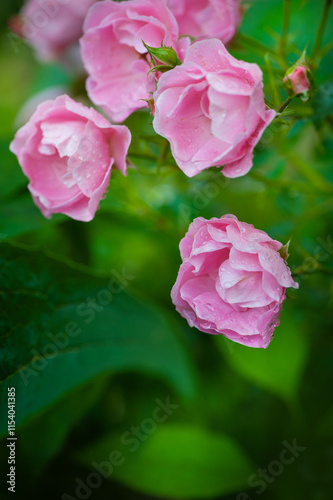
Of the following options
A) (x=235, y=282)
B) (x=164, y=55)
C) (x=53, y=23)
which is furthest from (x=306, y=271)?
(x=53, y=23)

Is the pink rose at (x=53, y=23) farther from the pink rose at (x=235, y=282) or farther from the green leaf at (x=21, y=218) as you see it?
the pink rose at (x=235, y=282)

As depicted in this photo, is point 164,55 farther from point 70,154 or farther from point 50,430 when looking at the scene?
point 50,430

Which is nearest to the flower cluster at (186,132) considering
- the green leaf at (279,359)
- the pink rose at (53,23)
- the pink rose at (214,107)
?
A: the pink rose at (214,107)

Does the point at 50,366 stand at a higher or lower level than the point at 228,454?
higher

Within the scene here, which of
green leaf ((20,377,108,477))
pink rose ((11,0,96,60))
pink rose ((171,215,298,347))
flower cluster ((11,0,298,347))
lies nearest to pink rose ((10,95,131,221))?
flower cluster ((11,0,298,347))

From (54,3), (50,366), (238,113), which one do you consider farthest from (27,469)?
(54,3)

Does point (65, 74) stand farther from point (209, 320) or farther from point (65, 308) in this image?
point (209, 320)
